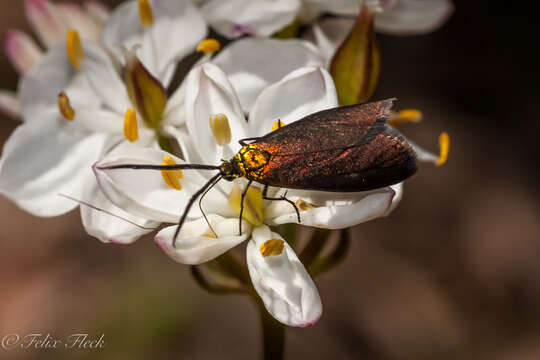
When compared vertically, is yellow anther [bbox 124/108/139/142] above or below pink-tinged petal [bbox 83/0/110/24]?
below

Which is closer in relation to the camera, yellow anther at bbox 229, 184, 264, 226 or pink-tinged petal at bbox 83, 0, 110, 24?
yellow anther at bbox 229, 184, 264, 226

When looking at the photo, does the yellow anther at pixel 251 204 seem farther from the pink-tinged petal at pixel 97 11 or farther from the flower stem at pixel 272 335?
the pink-tinged petal at pixel 97 11

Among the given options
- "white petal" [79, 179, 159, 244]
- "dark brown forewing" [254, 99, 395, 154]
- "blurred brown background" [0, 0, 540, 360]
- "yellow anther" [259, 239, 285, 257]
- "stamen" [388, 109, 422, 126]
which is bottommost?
"blurred brown background" [0, 0, 540, 360]

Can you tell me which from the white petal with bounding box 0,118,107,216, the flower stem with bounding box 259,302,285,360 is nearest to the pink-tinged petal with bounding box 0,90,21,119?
the white petal with bounding box 0,118,107,216

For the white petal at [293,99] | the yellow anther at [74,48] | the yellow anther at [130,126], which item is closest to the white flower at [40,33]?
the yellow anther at [74,48]

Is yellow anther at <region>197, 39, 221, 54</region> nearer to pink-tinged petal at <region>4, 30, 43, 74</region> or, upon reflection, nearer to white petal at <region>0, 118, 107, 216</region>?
white petal at <region>0, 118, 107, 216</region>

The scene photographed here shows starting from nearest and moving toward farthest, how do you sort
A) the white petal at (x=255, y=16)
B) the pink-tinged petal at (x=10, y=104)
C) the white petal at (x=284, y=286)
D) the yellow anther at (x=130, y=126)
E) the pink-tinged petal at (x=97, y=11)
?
the white petal at (x=284, y=286) → the yellow anther at (x=130, y=126) → the white petal at (x=255, y=16) → the pink-tinged petal at (x=10, y=104) → the pink-tinged petal at (x=97, y=11)

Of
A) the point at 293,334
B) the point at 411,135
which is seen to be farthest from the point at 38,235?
the point at 411,135
